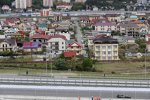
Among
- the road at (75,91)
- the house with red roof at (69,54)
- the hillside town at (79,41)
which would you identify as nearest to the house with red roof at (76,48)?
the hillside town at (79,41)

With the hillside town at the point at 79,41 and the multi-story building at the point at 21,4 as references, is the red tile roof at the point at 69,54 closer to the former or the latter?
the hillside town at the point at 79,41

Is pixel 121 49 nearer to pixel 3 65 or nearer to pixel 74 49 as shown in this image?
pixel 74 49

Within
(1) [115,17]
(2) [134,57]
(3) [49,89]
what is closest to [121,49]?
(2) [134,57]

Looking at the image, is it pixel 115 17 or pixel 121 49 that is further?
pixel 115 17

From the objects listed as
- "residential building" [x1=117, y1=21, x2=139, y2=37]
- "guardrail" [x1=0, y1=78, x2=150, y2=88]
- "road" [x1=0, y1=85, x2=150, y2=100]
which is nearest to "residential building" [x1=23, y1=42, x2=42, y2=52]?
"guardrail" [x1=0, y1=78, x2=150, y2=88]

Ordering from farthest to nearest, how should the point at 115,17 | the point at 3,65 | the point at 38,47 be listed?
the point at 115,17 → the point at 38,47 → the point at 3,65

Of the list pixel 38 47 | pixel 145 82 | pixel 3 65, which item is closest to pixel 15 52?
pixel 38 47

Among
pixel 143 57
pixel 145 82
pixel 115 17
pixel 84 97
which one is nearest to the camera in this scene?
pixel 84 97
